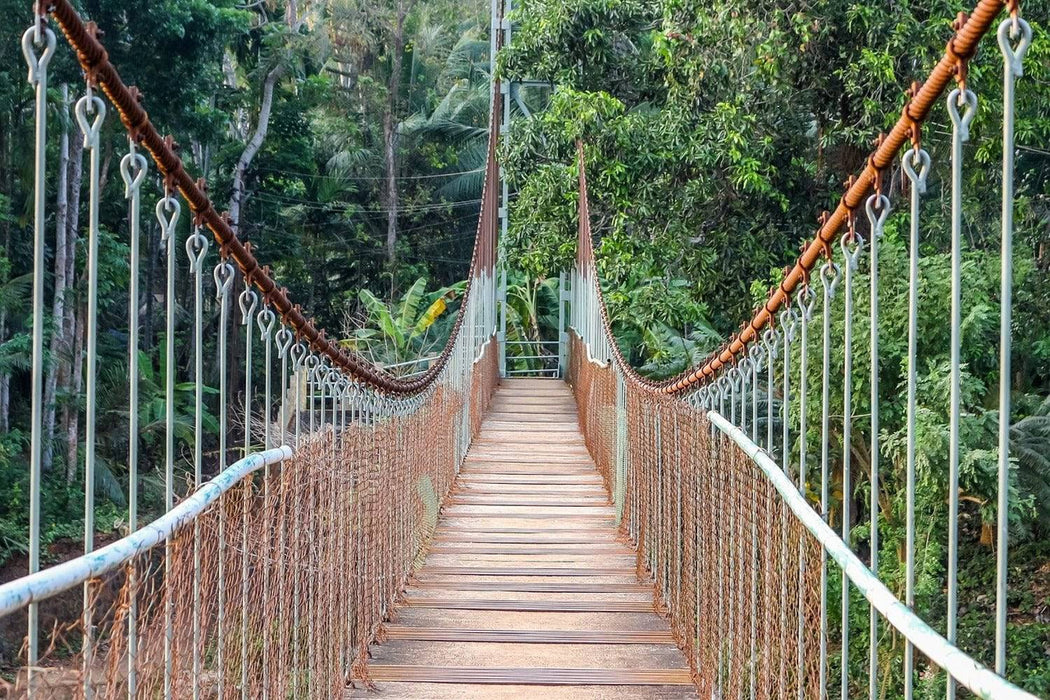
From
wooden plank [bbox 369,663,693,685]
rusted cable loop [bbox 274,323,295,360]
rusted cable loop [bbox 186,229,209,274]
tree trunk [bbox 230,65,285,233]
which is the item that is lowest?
wooden plank [bbox 369,663,693,685]

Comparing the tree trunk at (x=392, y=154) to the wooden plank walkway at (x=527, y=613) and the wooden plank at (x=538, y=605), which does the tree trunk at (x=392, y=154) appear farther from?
the wooden plank at (x=538, y=605)

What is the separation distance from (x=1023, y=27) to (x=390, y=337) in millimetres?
14562

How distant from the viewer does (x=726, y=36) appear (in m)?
7.54

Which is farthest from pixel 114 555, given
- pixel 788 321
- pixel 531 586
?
pixel 531 586

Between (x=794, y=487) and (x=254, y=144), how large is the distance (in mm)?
16508

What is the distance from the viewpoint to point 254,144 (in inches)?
697

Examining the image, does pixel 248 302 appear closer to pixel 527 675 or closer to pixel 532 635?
pixel 527 675

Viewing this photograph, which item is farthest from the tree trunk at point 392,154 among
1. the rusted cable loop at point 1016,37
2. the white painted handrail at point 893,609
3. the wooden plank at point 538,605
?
the rusted cable loop at point 1016,37

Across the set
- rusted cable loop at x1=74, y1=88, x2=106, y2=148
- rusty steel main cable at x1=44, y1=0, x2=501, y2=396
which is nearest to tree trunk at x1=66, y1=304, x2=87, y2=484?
rusty steel main cable at x1=44, y1=0, x2=501, y2=396

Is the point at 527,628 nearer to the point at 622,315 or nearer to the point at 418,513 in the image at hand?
the point at 418,513

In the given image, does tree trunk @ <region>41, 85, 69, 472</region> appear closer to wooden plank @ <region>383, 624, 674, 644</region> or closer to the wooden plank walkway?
the wooden plank walkway

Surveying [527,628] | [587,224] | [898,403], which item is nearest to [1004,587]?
[527,628]

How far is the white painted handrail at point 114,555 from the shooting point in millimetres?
1093

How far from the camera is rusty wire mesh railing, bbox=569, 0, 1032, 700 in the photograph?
1.24 metres
